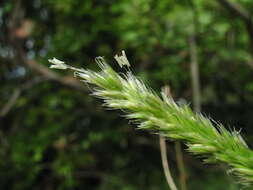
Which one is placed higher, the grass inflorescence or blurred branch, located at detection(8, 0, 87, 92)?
blurred branch, located at detection(8, 0, 87, 92)

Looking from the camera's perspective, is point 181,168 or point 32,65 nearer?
point 181,168

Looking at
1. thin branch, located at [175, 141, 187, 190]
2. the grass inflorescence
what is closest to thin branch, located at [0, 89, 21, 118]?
thin branch, located at [175, 141, 187, 190]

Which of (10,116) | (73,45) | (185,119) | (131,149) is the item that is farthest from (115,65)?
(185,119)

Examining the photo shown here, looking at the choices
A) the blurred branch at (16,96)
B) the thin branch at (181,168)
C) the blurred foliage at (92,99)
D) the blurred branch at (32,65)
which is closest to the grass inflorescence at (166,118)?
Answer: the thin branch at (181,168)

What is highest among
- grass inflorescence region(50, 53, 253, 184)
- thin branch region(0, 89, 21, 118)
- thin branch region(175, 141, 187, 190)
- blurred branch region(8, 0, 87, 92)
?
blurred branch region(8, 0, 87, 92)

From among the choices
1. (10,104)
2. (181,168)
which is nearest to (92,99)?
(10,104)

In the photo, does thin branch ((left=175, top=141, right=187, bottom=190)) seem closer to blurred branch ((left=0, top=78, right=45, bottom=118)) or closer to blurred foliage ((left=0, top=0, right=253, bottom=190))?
blurred foliage ((left=0, top=0, right=253, bottom=190))

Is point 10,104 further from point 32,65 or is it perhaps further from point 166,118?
point 166,118

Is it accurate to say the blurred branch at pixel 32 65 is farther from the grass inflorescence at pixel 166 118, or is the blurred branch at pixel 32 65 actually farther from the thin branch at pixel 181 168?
the grass inflorescence at pixel 166 118

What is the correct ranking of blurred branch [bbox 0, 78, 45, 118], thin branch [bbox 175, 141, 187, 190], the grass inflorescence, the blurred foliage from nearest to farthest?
the grass inflorescence, thin branch [bbox 175, 141, 187, 190], the blurred foliage, blurred branch [bbox 0, 78, 45, 118]

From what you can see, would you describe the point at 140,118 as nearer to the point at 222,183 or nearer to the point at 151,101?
the point at 151,101
